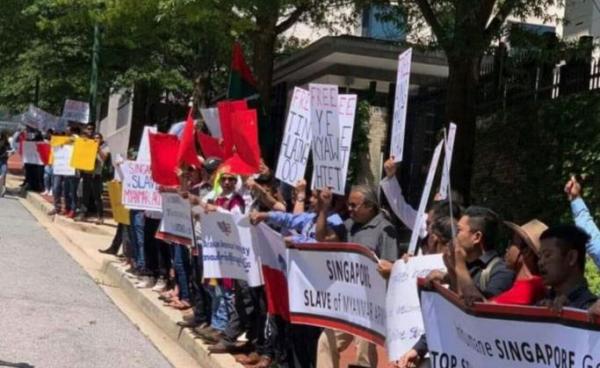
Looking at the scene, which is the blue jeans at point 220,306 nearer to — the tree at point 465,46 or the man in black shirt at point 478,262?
the man in black shirt at point 478,262

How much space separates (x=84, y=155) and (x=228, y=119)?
32.7 ft

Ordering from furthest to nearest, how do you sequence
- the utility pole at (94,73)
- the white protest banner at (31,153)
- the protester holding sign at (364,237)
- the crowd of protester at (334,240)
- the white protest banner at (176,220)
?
the white protest banner at (31,153), the utility pole at (94,73), the white protest banner at (176,220), the protester holding sign at (364,237), the crowd of protester at (334,240)

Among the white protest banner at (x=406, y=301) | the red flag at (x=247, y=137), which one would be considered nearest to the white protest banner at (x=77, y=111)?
the red flag at (x=247, y=137)

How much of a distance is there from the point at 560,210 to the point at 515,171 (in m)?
1.52

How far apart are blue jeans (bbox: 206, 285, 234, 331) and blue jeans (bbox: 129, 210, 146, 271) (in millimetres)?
3176

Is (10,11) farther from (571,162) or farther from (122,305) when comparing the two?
(571,162)

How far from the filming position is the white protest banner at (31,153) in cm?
2461

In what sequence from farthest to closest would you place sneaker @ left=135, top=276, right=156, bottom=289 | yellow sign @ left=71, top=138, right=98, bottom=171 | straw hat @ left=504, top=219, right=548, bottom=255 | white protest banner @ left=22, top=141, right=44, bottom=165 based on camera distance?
white protest banner @ left=22, top=141, right=44, bottom=165
yellow sign @ left=71, top=138, right=98, bottom=171
sneaker @ left=135, top=276, right=156, bottom=289
straw hat @ left=504, top=219, right=548, bottom=255

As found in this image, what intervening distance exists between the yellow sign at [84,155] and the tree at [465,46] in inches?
276

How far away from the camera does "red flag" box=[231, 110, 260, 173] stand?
7.71 metres

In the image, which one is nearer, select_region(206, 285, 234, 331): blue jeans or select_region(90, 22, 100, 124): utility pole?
select_region(206, 285, 234, 331): blue jeans

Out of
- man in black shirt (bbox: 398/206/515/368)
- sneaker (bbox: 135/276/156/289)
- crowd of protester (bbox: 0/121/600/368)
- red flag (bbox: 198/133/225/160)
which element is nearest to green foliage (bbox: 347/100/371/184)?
crowd of protester (bbox: 0/121/600/368)

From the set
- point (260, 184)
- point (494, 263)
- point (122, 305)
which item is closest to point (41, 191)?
point (122, 305)

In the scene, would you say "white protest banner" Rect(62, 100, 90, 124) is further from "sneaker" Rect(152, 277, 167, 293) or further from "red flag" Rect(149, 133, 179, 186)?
"red flag" Rect(149, 133, 179, 186)
